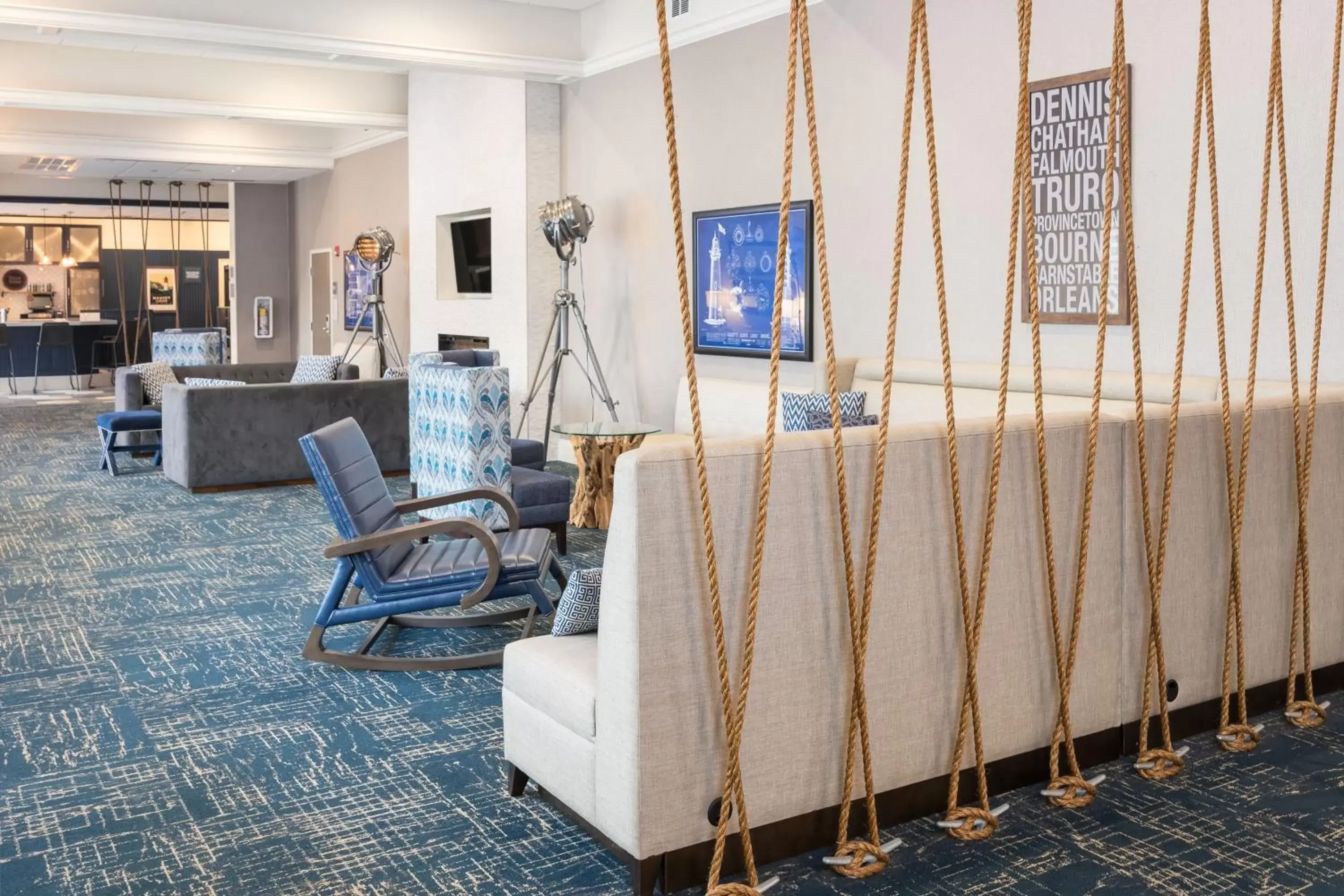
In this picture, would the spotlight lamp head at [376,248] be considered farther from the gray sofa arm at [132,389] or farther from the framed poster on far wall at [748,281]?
the framed poster on far wall at [748,281]

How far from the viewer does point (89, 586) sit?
5.72 metres

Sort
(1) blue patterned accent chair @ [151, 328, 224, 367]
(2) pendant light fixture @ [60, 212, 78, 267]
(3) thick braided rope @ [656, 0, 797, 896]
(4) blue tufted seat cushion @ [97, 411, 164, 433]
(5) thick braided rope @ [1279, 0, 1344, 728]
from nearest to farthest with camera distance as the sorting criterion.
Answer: (3) thick braided rope @ [656, 0, 797, 896] → (5) thick braided rope @ [1279, 0, 1344, 728] → (4) blue tufted seat cushion @ [97, 411, 164, 433] → (1) blue patterned accent chair @ [151, 328, 224, 367] → (2) pendant light fixture @ [60, 212, 78, 267]

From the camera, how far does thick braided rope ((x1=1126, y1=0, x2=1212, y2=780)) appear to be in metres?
3.42

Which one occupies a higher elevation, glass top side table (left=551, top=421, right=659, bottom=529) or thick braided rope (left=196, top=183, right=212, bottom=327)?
thick braided rope (left=196, top=183, right=212, bottom=327)

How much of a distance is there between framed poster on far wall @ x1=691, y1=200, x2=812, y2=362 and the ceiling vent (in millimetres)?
9899

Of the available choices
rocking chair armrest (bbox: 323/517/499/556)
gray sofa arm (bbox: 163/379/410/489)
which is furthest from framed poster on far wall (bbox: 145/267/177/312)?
rocking chair armrest (bbox: 323/517/499/556)

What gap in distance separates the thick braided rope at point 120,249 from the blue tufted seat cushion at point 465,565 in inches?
557

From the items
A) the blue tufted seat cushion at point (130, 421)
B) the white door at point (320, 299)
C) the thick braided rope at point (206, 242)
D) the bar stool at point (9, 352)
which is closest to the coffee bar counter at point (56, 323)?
the bar stool at point (9, 352)

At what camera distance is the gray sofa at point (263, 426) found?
8.43m

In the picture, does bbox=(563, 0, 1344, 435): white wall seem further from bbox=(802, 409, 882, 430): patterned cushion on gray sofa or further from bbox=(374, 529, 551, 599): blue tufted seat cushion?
bbox=(374, 529, 551, 599): blue tufted seat cushion

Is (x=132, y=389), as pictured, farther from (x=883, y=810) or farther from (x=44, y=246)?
(x=44, y=246)

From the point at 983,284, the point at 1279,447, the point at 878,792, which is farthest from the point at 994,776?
the point at 983,284

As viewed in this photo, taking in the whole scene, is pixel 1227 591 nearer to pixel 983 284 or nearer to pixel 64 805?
pixel 983 284

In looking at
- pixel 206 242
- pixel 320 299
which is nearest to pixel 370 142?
pixel 320 299
